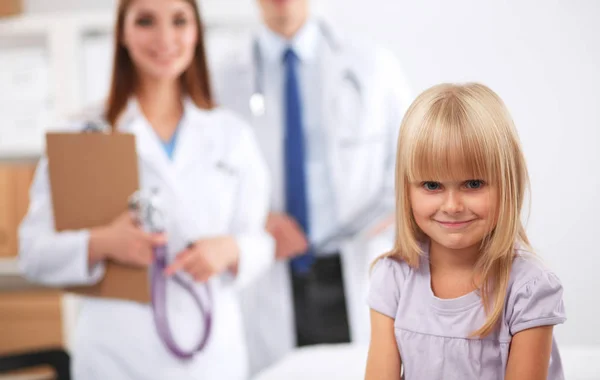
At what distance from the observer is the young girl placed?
24.4 inches

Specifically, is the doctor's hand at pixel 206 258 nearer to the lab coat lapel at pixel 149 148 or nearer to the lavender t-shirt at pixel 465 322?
the lab coat lapel at pixel 149 148

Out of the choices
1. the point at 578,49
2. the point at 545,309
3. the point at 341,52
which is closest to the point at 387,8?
the point at 341,52

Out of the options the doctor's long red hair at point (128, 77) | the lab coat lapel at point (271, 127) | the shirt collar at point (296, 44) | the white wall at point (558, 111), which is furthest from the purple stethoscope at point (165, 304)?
the white wall at point (558, 111)

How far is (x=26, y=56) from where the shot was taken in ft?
6.07

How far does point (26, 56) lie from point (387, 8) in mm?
995

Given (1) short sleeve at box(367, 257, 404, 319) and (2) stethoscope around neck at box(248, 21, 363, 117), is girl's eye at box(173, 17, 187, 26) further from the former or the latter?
(1) short sleeve at box(367, 257, 404, 319)

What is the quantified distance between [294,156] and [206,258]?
330 mm

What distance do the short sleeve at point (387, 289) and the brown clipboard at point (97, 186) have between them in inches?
24.7

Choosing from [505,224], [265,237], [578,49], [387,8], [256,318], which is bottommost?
[256,318]

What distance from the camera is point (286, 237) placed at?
1519 mm

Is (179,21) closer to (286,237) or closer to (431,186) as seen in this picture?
(286,237)

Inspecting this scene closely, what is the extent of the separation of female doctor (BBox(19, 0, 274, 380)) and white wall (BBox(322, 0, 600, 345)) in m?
0.50

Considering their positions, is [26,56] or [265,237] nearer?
[265,237]

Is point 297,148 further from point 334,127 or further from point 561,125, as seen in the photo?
point 561,125
